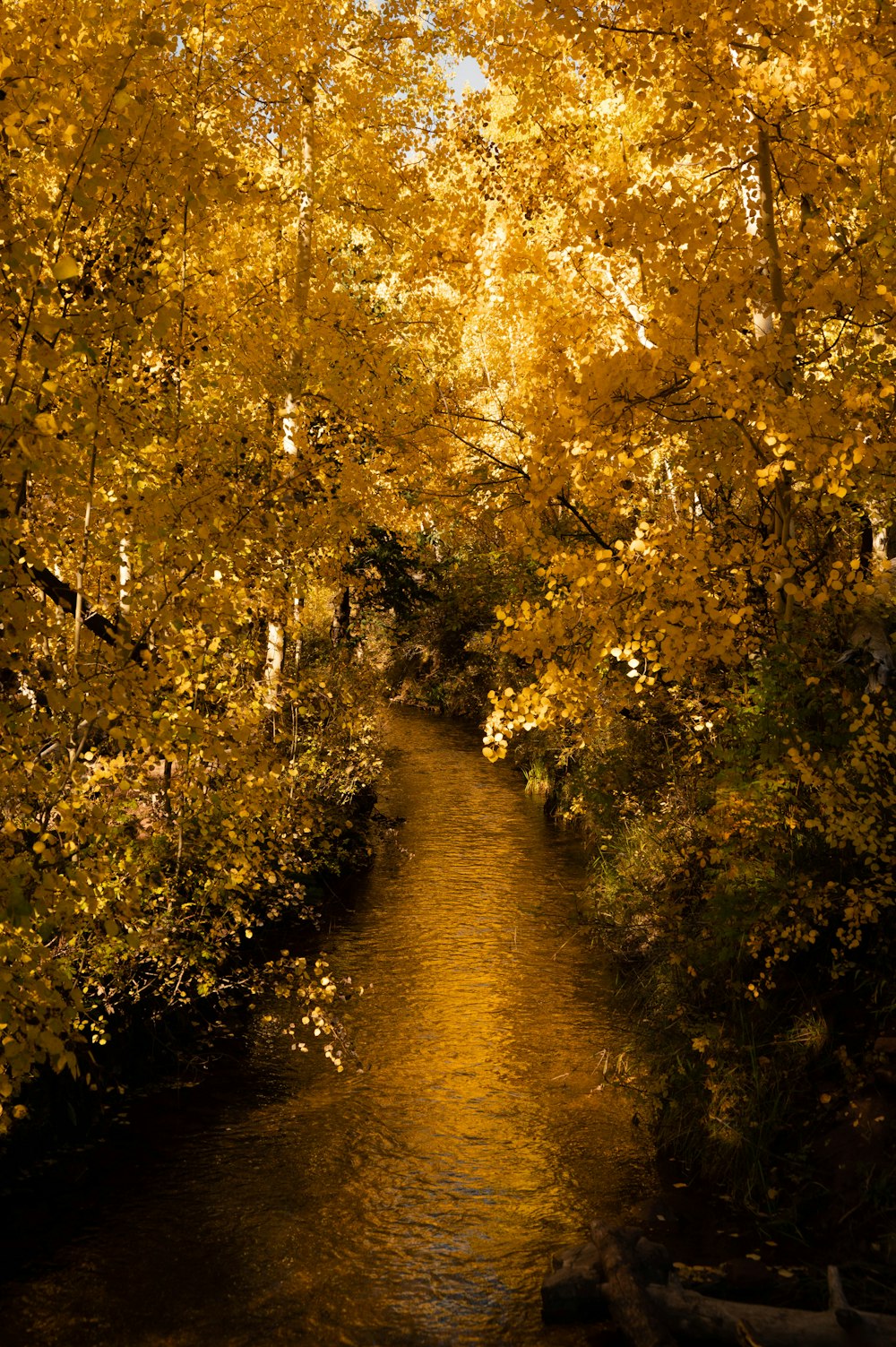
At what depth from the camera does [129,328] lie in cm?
419

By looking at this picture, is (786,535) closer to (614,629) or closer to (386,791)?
(614,629)

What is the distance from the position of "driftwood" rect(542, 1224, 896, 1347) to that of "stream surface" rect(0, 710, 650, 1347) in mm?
201

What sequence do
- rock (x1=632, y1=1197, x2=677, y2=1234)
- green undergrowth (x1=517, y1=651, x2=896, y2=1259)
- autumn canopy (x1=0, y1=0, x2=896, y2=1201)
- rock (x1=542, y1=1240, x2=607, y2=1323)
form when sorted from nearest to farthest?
autumn canopy (x1=0, y1=0, x2=896, y2=1201), rock (x1=542, y1=1240, x2=607, y2=1323), green undergrowth (x1=517, y1=651, x2=896, y2=1259), rock (x1=632, y1=1197, x2=677, y2=1234)

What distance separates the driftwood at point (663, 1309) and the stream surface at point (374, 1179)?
0.66 feet

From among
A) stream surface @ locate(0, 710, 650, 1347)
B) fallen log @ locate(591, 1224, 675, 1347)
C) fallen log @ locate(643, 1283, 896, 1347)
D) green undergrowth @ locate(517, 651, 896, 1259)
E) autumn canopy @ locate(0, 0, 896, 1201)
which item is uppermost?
autumn canopy @ locate(0, 0, 896, 1201)

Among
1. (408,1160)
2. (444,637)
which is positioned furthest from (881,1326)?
(444,637)

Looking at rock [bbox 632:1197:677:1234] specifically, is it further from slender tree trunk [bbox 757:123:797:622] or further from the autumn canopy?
slender tree trunk [bbox 757:123:797:622]

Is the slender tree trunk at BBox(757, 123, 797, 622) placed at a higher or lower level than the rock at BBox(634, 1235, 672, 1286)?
higher

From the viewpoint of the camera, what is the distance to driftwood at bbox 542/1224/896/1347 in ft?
15.2

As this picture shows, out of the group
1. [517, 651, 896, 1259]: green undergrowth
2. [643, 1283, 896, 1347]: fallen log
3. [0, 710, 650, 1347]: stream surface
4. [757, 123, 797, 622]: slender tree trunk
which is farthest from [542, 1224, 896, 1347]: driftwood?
[757, 123, 797, 622]: slender tree trunk

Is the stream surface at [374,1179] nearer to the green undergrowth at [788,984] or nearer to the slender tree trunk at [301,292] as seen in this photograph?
the green undergrowth at [788,984]

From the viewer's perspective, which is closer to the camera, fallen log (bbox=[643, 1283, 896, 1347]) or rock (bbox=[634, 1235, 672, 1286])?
fallen log (bbox=[643, 1283, 896, 1347])

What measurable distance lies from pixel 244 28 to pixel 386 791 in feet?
34.9

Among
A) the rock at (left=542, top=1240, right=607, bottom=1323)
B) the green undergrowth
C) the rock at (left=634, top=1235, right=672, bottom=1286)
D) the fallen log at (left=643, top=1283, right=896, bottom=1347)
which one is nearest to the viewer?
the fallen log at (left=643, top=1283, right=896, bottom=1347)
